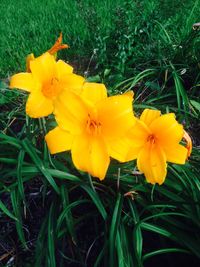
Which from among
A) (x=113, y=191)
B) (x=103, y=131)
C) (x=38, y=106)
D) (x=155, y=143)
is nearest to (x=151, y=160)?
(x=155, y=143)

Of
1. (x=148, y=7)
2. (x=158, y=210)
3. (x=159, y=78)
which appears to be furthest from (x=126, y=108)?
(x=148, y=7)

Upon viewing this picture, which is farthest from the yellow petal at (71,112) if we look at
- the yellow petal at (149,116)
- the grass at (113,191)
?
the grass at (113,191)

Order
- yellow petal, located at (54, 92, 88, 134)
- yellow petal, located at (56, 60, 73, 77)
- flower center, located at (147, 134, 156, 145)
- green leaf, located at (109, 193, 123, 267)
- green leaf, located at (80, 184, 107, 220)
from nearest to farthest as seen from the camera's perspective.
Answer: yellow petal, located at (54, 92, 88, 134) → flower center, located at (147, 134, 156, 145) → yellow petal, located at (56, 60, 73, 77) → green leaf, located at (109, 193, 123, 267) → green leaf, located at (80, 184, 107, 220)

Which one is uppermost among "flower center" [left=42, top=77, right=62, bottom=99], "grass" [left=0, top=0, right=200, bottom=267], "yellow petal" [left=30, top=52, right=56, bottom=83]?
"yellow petal" [left=30, top=52, right=56, bottom=83]

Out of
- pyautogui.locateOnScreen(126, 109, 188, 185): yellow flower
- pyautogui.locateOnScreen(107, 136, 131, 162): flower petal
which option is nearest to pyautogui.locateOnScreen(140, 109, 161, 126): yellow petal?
pyautogui.locateOnScreen(126, 109, 188, 185): yellow flower

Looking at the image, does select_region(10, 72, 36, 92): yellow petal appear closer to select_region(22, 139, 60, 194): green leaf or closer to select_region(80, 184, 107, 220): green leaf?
select_region(22, 139, 60, 194): green leaf

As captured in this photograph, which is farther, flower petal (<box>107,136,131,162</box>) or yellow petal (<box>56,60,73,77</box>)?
yellow petal (<box>56,60,73,77</box>)

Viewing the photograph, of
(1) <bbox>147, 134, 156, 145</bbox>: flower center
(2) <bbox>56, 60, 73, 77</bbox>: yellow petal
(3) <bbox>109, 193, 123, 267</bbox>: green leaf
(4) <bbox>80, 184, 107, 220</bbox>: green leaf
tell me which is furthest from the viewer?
(4) <bbox>80, 184, 107, 220</bbox>: green leaf

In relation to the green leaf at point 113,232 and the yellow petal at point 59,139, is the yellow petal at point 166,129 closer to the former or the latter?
the yellow petal at point 59,139
